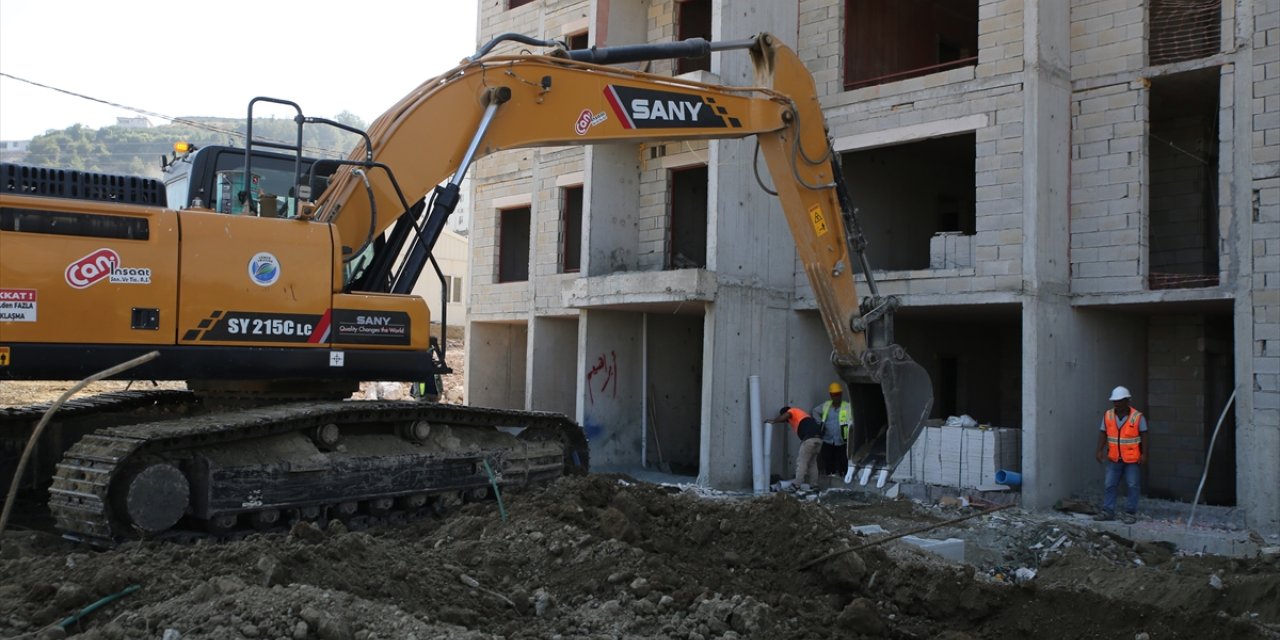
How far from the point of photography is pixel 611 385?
718 inches

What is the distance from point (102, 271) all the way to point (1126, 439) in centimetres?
1061

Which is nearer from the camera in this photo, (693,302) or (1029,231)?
(1029,231)

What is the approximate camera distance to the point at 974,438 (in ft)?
47.1

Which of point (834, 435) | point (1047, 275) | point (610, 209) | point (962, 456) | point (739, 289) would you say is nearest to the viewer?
point (1047, 275)

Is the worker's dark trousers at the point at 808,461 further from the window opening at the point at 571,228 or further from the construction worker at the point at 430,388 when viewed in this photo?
the construction worker at the point at 430,388

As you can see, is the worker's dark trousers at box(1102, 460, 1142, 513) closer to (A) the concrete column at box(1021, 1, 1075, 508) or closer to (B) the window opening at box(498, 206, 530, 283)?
(A) the concrete column at box(1021, 1, 1075, 508)

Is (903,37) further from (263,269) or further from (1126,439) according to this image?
(263,269)

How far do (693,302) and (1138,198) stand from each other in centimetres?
588

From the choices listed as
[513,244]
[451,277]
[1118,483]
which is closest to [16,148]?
[451,277]

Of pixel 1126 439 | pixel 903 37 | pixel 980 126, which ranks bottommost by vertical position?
pixel 1126 439

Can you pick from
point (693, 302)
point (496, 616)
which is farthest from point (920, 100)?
point (496, 616)

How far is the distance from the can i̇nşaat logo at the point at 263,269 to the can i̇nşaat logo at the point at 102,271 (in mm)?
688

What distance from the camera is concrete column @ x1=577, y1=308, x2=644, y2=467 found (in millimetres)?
17766

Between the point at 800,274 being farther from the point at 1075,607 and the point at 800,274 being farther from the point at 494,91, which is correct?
the point at 1075,607
